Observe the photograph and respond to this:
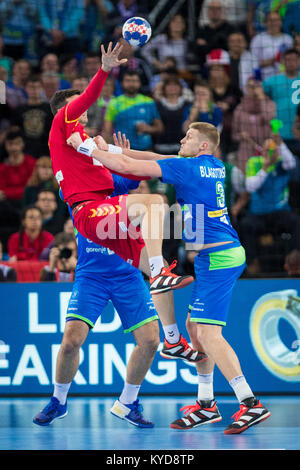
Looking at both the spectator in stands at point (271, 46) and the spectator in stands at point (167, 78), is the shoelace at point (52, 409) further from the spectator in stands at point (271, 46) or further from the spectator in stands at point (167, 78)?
the spectator in stands at point (271, 46)

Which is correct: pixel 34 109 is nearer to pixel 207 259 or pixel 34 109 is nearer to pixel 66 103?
pixel 66 103

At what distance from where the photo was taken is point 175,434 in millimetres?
5949

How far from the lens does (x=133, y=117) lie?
10.5 m

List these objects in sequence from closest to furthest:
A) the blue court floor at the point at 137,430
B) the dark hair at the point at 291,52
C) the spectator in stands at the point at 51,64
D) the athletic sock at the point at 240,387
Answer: the blue court floor at the point at 137,430
the athletic sock at the point at 240,387
the dark hair at the point at 291,52
the spectator in stands at the point at 51,64

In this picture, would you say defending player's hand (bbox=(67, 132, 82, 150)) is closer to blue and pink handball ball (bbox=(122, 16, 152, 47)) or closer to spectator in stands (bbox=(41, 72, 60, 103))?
blue and pink handball ball (bbox=(122, 16, 152, 47))

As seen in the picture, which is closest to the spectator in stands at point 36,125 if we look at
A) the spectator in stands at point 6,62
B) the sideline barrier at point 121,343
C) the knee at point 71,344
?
the spectator in stands at point 6,62

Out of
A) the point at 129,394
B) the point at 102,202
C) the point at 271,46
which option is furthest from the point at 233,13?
the point at 129,394

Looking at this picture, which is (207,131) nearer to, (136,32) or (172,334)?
(136,32)

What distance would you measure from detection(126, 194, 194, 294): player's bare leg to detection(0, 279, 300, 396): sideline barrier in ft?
7.34

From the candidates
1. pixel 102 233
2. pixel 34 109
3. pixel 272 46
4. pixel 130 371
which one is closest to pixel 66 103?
pixel 102 233

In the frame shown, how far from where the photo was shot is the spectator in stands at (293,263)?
848cm

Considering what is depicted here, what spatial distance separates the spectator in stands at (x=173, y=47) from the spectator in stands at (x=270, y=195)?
2943 millimetres

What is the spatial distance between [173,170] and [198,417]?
6.84ft

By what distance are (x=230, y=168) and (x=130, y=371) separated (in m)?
4.18
